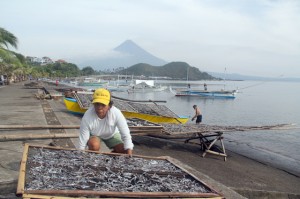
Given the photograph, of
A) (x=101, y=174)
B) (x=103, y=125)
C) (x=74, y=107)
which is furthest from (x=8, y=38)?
(x=101, y=174)

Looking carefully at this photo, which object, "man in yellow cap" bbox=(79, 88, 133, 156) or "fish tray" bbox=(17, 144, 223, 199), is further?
"man in yellow cap" bbox=(79, 88, 133, 156)

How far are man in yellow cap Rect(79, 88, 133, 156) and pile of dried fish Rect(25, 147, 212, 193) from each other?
30 cm

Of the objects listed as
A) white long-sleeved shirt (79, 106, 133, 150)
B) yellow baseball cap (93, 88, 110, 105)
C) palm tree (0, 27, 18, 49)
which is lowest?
white long-sleeved shirt (79, 106, 133, 150)

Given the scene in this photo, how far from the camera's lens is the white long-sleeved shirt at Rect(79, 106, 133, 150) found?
218 inches

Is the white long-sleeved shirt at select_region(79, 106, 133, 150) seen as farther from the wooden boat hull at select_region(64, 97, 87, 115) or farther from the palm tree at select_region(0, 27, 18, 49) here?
the palm tree at select_region(0, 27, 18, 49)

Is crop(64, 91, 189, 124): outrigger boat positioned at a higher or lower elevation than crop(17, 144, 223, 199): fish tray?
lower

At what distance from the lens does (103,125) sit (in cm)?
579

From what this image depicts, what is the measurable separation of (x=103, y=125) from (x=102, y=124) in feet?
0.10

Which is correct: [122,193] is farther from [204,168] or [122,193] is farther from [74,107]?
[74,107]

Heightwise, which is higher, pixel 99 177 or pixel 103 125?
pixel 103 125

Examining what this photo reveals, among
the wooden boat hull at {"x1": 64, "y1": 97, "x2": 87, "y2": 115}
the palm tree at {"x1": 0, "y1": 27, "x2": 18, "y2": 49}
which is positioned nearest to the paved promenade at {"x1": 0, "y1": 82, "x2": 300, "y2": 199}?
the wooden boat hull at {"x1": 64, "y1": 97, "x2": 87, "y2": 115}

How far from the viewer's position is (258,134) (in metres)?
24.3

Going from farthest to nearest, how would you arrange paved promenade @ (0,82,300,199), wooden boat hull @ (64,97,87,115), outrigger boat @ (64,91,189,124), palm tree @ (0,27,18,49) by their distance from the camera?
palm tree @ (0,27,18,49) < wooden boat hull @ (64,97,87,115) < outrigger boat @ (64,91,189,124) < paved promenade @ (0,82,300,199)

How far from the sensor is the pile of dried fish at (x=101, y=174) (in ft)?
13.9
